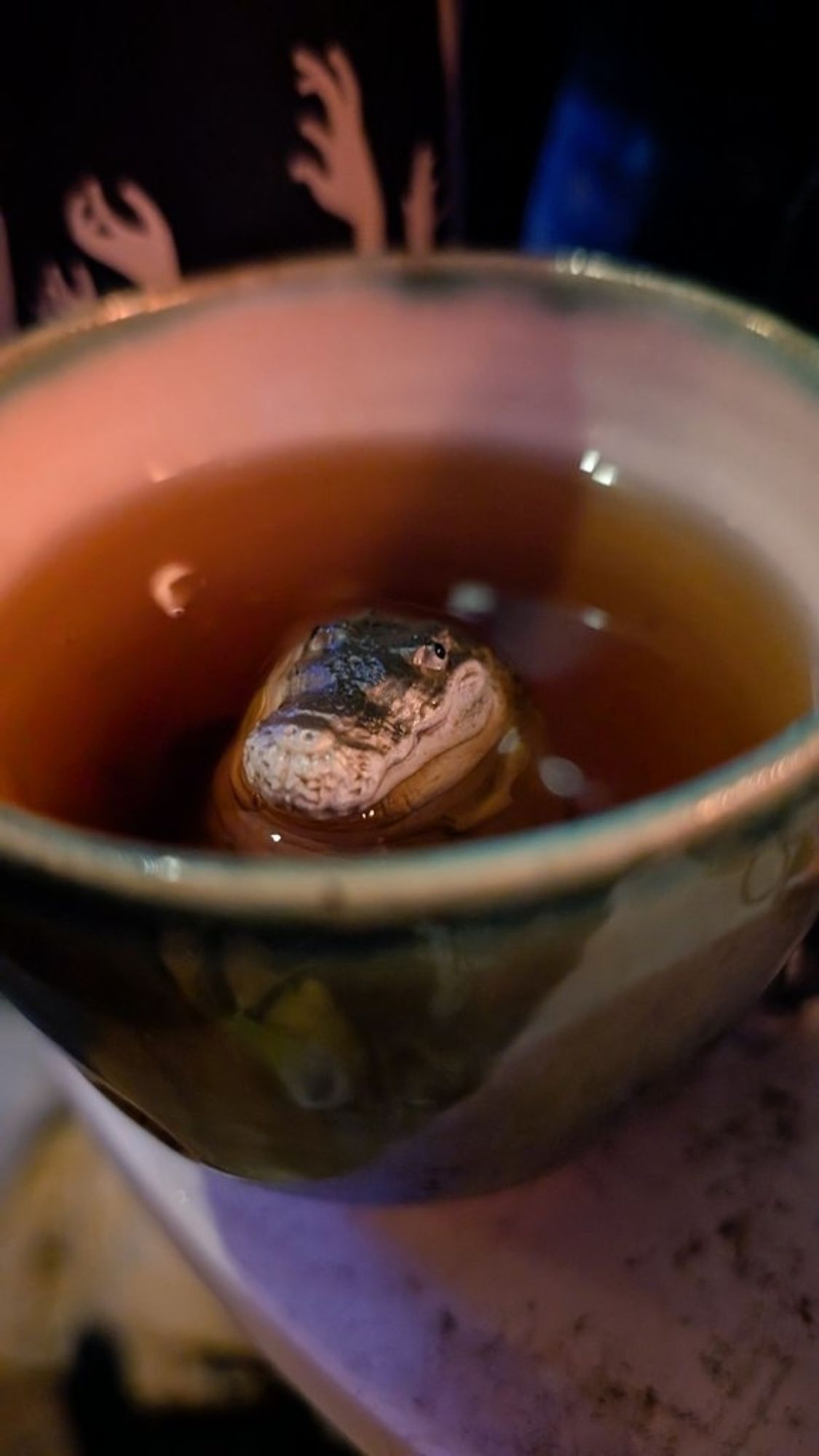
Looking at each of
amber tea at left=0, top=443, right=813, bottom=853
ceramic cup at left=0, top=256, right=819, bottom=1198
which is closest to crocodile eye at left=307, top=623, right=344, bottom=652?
amber tea at left=0, top=443, right=813, bottom=853

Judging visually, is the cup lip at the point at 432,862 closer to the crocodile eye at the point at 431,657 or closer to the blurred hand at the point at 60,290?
the crocodile eye at the point at 431,657

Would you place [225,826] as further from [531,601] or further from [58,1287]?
[58,1287]

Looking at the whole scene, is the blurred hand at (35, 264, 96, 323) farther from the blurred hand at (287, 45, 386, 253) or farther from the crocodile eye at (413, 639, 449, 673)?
the crocodile eye at (413, 639, 449, 673)

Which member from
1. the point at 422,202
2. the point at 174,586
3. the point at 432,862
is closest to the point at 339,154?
the point at 422,202

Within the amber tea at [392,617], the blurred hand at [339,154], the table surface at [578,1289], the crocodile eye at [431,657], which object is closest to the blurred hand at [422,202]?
the blurred hand at [339,154]

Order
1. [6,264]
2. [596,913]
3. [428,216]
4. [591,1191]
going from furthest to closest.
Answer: [428,216] < [6,264] < [591,1191] < [596,913]

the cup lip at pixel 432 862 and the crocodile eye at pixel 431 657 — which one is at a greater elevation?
the cup lip at pixel 432 862

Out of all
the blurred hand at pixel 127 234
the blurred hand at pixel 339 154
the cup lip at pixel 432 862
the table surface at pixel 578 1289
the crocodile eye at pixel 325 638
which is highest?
the blurred hand at pixel 339 154

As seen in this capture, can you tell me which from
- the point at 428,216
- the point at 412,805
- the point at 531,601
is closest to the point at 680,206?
the point at 428,216
